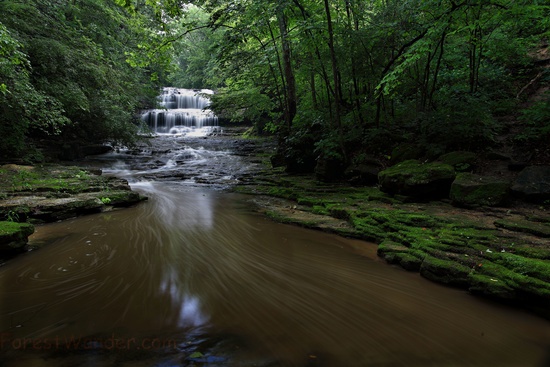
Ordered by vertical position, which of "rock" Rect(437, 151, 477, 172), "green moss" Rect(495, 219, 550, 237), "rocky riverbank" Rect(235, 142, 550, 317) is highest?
"rock" Rect(437, 151, 477, 172)

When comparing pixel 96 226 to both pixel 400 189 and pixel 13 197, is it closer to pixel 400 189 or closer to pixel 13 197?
pixel 13 197

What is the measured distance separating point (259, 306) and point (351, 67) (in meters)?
7.41

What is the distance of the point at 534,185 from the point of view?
198 inches

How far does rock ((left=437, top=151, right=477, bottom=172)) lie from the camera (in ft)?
20.4

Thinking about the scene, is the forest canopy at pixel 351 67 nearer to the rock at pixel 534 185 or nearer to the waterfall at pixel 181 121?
the rock at pixel 534 185

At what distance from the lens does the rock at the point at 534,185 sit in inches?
194

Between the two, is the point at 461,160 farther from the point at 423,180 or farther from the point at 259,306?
the point at 259,306

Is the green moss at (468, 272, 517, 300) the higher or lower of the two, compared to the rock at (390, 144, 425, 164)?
lower

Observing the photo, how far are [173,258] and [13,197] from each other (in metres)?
4.24

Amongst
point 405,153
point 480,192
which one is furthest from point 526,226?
point 405,153

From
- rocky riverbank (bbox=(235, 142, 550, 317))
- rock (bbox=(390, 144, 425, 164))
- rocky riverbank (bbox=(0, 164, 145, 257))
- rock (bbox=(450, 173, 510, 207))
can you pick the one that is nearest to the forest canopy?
rock (bbox=(390, 144, 425, 164))

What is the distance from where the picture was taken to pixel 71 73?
9.70 metres

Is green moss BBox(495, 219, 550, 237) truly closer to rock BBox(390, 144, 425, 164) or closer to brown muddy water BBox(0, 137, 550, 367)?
brown muddy water BBox(0, 137, 550, 367)

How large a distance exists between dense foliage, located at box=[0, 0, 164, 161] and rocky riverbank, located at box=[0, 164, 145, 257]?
6.33 feet
